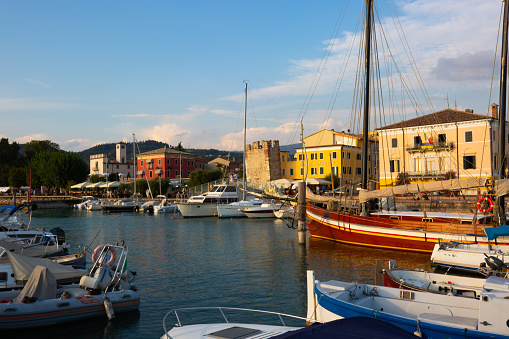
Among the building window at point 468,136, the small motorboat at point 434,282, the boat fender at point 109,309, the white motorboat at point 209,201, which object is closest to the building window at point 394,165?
the building window at point 468,136

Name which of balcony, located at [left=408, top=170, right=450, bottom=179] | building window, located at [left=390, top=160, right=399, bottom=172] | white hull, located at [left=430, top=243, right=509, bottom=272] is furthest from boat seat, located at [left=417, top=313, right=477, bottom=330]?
building window, located at [left=390, top=160, right=399, bottom=172]

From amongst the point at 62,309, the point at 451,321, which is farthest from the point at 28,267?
the point at 451,321

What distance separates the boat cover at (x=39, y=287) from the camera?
12938 millimetres

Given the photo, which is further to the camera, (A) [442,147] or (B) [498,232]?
(A) [442,147]

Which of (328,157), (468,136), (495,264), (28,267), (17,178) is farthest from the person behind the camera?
(17,178)

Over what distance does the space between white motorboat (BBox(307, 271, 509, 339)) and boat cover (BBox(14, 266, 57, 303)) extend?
8.01 m

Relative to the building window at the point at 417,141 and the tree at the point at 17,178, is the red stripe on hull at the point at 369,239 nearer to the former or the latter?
the building window at the point at 417,141

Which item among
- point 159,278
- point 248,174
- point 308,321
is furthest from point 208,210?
point 308,321

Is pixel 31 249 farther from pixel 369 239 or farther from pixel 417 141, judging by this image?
pixel 417 141

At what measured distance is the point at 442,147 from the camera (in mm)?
50594

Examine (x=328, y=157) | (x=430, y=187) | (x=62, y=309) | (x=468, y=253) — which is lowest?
(x=62, y=309)

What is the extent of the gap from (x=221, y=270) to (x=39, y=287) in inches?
379

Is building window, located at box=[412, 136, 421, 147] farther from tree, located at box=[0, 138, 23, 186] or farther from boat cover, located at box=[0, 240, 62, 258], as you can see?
tree, located at box=[0, 138, 23, 186]

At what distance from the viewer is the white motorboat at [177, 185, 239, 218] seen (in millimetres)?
54094
